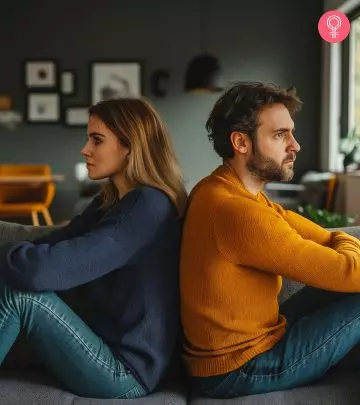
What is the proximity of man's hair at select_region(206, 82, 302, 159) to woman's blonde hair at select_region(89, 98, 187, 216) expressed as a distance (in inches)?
5.6

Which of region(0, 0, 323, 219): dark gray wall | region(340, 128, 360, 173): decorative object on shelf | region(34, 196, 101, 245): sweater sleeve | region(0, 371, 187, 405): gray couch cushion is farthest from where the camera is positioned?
region(0, 0, 323, 219): dark gray wall

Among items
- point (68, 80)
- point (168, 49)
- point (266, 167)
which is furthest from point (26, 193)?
point (266, 167)

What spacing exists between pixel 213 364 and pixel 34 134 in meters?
7.20

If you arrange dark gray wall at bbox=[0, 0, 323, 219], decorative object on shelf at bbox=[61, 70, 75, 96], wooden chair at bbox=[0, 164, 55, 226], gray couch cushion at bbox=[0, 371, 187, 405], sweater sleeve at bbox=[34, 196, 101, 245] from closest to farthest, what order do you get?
gray couch cushion at bbox=[0, 371, 187, 405] → sweater sleeve at bbox=[34, 196, 101, 245] → wooden chair at bbox=[0, 164, 55, 226] → dark gray wall at bbox=[0, 0, 323, 219] → decorative object on shelf at bbox=[61, 70, 75, 96]

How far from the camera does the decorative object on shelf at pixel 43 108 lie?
27.7 ft

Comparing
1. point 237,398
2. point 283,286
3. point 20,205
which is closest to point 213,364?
point 237,398

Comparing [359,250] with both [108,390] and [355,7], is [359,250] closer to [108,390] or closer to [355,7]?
[108,390]

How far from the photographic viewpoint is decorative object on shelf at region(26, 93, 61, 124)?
843 centimetres

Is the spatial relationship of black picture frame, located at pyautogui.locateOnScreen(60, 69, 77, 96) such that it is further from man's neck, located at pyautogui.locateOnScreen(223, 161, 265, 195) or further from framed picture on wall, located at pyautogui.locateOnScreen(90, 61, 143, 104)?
man's neck, located at pyautogui.locateOnScreen(223, 161, 265, 195)

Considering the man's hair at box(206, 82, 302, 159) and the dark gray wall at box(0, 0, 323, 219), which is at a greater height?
the dark gray wall at box(0, 0, 323, 219)

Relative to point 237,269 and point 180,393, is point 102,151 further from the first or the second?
point 180,393

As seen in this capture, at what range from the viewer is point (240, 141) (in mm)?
1679

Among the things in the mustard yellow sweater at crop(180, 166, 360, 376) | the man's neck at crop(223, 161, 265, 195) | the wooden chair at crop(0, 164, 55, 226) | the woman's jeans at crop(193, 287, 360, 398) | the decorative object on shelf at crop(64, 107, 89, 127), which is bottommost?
the wooden chair at crop(0, 164, 55, 226)

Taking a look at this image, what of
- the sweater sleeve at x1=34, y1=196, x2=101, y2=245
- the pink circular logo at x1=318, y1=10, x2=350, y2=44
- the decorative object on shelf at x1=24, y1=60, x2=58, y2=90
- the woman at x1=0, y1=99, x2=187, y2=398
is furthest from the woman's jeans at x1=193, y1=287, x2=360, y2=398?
the decorative object on shelf at x1=24, y1=60, x2=58, y2=90
